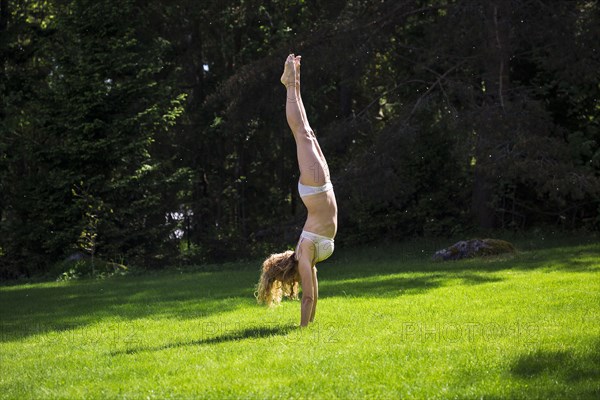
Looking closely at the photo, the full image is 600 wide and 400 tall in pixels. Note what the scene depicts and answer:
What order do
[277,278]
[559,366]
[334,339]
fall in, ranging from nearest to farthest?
[559,366]
[334,339]
[277,278]

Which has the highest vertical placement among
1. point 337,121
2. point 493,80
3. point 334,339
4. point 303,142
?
point 493,80

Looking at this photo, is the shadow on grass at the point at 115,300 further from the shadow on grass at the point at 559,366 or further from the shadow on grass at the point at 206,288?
the shadow on grass at the point at 559,366

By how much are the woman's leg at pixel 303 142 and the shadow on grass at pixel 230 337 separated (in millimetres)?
1603

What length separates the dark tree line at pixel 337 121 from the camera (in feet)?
59.7

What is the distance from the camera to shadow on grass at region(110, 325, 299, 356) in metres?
7.95

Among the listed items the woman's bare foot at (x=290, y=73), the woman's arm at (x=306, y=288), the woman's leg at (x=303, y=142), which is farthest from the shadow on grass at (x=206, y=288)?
the woman's bare foot at (x=290, y=73)

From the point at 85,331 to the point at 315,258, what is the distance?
3.17 metres

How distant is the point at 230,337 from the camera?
8.30 metres

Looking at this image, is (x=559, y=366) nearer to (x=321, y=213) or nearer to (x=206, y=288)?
(x=321, y=213)

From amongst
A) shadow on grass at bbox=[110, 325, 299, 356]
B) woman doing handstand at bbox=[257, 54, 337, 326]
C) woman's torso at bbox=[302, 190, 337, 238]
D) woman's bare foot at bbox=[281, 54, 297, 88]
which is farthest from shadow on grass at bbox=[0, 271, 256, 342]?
woman's bare foot at bbox=[281, 54, 297, 88]

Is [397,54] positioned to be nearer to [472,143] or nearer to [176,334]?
[472,143]

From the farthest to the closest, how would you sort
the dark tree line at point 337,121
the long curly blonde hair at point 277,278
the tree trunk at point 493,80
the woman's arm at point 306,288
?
the dark tree line at point 337,121
the tree trunk at point 493,80
the long curly blonde hair at point 277,278
the woman's arm at point 306,288

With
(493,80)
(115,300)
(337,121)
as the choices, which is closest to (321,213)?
(115,300)

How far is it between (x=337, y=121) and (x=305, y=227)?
1315 cm
